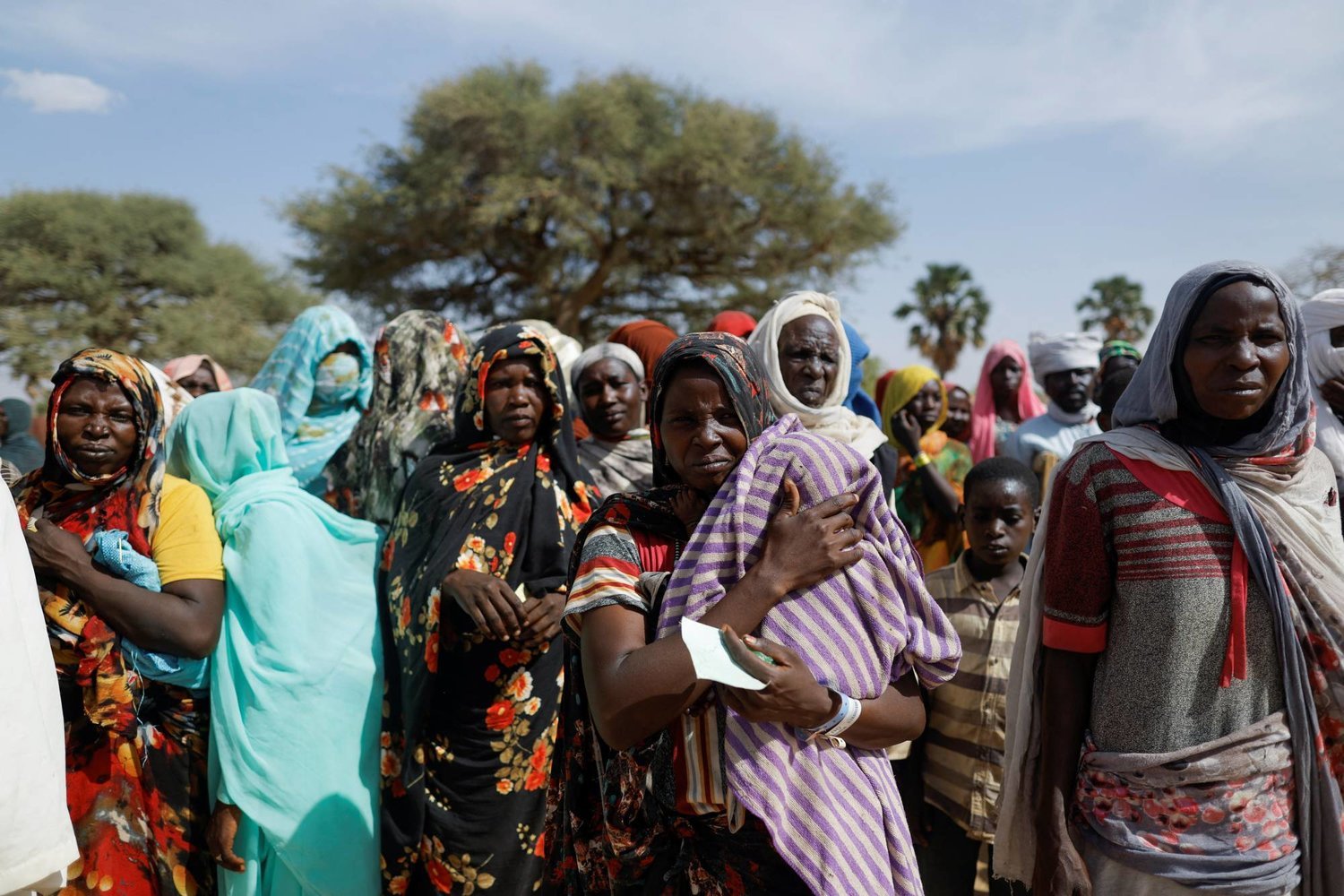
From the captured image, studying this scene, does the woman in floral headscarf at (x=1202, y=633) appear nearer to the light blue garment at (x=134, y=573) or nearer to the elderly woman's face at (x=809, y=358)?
the elderly woman's face at (x=809, y=358)

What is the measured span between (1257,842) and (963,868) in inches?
58.9

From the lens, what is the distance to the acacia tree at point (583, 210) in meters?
23.6

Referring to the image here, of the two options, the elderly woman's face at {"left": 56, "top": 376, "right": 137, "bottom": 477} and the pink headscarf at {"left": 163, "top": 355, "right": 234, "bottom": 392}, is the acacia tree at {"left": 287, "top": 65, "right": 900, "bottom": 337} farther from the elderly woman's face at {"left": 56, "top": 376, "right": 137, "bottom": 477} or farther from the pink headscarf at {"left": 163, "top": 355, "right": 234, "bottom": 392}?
the elderly woman's face at {"left": 56, "top": 376, "right": 137, "bottom": 477}

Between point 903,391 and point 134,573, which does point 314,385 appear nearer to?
point 134,573

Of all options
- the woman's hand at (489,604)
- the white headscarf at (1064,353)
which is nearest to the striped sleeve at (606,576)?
the woman's hand at (489,604)

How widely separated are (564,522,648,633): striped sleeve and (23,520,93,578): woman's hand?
1846mm

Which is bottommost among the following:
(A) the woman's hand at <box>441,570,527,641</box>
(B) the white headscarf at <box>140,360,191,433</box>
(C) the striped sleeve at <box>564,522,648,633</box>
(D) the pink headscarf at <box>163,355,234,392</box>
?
(A) the woman's hand at <box>441,570,527,641</box>

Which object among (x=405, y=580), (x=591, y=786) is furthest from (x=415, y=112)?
(x=591, y=786)

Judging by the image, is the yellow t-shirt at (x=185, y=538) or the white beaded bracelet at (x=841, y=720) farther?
the yellow t-shirt at (x=185, y=538)

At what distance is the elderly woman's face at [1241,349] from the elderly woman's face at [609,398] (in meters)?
3.12

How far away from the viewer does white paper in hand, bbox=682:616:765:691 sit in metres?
1.71

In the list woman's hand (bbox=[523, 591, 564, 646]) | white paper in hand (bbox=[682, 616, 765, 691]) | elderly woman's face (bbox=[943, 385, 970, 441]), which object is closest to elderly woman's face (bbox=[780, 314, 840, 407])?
woman's hand (bbox=[523, 591, 564, 646])

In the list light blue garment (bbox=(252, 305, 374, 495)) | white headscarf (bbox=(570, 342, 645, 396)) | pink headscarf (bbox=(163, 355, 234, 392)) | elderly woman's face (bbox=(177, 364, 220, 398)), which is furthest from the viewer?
pink headscarf (bbox=(163, 355, 234, 392))

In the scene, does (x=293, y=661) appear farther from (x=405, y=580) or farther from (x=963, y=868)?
(x=963, y=868)
